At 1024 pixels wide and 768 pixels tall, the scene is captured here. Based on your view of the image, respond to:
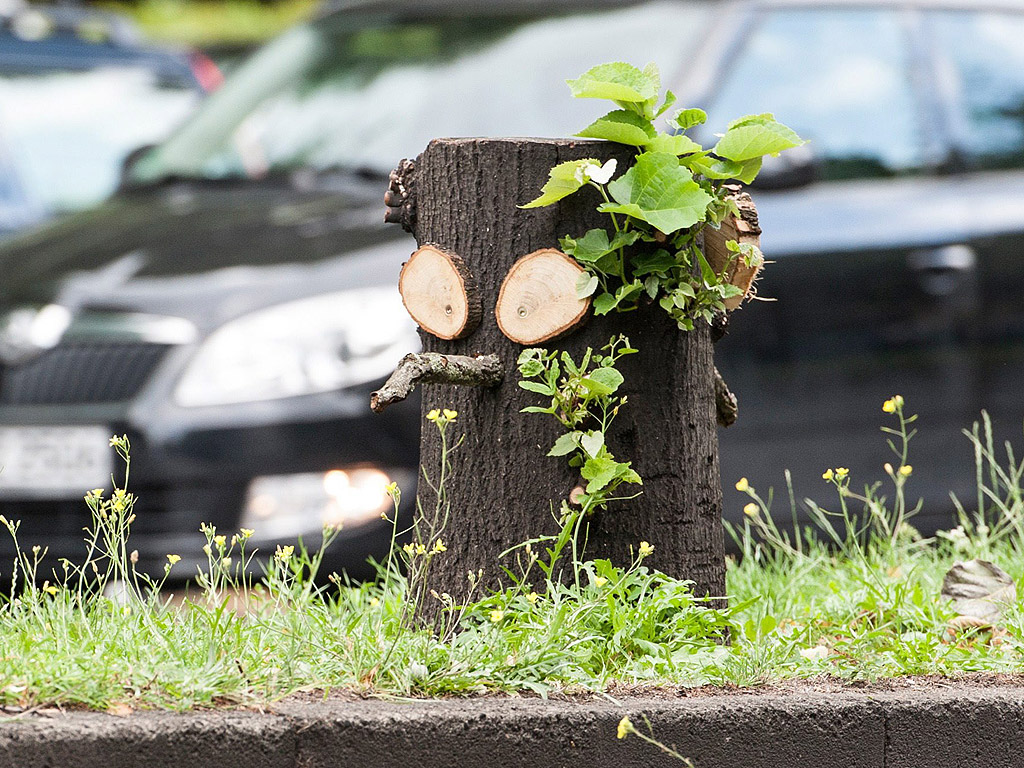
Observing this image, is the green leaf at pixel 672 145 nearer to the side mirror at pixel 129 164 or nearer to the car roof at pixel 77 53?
the side mirror at pixel 129 164

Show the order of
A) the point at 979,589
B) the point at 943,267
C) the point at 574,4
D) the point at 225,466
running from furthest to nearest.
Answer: the point at 574,4, the point at 943,267, the point at 225,466, the point at 979,589

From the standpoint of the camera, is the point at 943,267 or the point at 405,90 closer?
the point at 943,267

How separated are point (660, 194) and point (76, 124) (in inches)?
220

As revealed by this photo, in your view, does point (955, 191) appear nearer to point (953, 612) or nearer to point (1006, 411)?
point (1006, 411)

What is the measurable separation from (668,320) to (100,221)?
256 centimetres

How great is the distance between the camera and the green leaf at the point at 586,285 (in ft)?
8.29

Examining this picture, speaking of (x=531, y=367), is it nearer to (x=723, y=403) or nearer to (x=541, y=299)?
(x=541, y=299)

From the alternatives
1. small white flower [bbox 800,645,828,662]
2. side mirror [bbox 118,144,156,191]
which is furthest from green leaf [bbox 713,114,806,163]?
side mirror [bbox 118,144,156,191]

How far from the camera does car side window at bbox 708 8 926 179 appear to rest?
4.79 m

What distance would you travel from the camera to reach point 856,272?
4543 millimetres

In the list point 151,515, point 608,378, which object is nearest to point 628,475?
point 608,378

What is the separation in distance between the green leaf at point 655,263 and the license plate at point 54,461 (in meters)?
1.83

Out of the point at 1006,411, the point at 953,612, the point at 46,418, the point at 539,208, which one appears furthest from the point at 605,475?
the point at 1006,411

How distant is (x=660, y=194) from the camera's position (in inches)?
100.0
